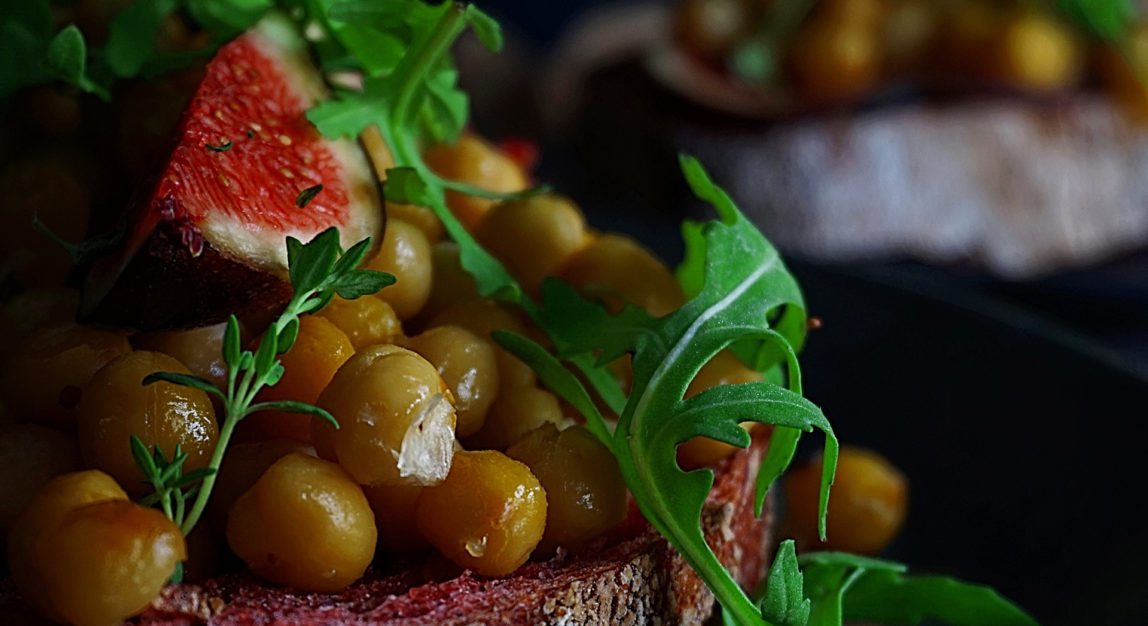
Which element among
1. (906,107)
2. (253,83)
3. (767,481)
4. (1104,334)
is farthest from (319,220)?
(906,107)

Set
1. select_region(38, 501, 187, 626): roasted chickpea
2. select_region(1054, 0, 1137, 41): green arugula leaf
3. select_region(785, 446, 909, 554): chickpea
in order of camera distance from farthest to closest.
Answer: select_region(1054, 0, 1137, 41): green arugula leaf, select_region(785, 446, 909, 554): chickpea, select_region(38, 501, 187, 626): roasted chickpea

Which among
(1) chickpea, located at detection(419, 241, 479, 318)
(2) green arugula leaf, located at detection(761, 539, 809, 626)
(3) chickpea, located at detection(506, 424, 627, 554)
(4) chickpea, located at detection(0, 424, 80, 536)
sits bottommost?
(2) green arugula leaf, located at detection(761, 539, 809, 626)

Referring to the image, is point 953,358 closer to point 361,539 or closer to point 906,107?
point 361,539

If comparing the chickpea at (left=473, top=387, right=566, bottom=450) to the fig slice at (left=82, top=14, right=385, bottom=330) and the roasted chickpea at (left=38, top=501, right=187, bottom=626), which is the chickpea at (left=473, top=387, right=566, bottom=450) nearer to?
the fig slice at (left=82, top=14, right=385, bottom=330)

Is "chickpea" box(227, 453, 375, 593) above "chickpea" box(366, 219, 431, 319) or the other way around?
the other way around

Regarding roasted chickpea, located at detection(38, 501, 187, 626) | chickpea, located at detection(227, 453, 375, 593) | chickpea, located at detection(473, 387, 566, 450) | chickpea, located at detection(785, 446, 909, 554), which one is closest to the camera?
roasted chickpea, located at detection(38, 501, 187, 626)

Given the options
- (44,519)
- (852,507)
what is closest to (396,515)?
(44,519)

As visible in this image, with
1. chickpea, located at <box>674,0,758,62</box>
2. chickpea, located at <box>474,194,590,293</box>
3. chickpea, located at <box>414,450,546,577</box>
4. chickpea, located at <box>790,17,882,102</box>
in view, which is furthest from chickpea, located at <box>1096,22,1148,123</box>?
chickpea, located at <box>414,450,546,577</box>
